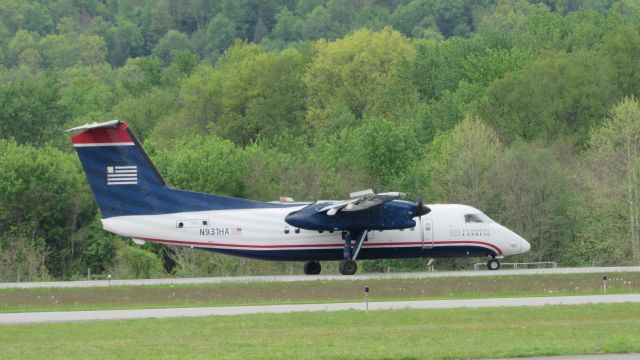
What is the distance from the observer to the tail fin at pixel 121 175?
45.9 m

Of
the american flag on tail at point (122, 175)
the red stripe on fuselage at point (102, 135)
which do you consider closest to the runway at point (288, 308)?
the american flag on tail at point (122, 175)

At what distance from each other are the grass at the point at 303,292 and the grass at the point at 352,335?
5.52 m

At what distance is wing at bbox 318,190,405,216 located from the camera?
44.9 meters

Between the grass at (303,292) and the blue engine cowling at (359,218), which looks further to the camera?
the blue engine cowling at (359,218)

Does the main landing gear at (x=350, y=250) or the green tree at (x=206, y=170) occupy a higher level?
the green tree at (x=206, y=170)

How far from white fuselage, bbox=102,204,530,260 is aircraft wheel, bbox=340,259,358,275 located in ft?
2.03

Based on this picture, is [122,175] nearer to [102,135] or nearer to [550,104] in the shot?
[102,135]

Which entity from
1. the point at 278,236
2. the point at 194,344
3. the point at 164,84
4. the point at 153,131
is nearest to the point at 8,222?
the point at 278,236

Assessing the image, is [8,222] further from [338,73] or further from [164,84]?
[164,84]

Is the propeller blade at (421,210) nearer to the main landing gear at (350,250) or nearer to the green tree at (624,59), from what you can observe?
the main landing gear at (350,250)

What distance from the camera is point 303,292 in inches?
1650

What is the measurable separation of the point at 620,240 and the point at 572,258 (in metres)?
2.44

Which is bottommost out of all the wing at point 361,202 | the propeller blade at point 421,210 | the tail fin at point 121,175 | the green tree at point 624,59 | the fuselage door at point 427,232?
the fuselage door at point 427,232

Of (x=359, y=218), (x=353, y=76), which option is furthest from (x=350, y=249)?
(x=353, y=76)
